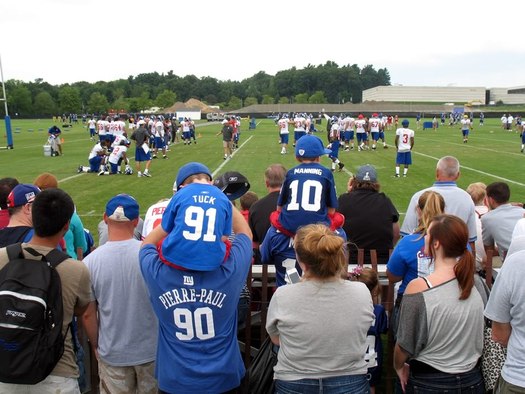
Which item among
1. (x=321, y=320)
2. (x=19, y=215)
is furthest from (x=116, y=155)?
(x=321, y=320)

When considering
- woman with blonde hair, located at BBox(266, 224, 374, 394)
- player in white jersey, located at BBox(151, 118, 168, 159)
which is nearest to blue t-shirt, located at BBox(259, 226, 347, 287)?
woman with blonde hair, located at BBox(266, 224, 374, 394)

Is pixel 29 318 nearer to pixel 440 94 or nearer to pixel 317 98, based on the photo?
pixel 317 98

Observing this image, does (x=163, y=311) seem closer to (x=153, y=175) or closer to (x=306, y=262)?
(x=306, y=262)

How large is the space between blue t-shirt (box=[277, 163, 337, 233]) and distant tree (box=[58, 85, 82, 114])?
131416mm

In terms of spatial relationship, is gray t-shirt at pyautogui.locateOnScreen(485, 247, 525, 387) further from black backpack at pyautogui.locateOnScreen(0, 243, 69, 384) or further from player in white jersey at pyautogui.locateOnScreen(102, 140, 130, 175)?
player in white jersey at pyautogui.locateOnScreen(102, 140, 130, 175)

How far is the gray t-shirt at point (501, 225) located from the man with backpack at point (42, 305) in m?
4.27

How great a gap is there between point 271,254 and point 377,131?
23979 millimetres

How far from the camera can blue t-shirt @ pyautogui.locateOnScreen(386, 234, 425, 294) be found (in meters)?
3.80

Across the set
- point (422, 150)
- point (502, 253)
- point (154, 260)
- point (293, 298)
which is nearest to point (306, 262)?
point (293, 298)

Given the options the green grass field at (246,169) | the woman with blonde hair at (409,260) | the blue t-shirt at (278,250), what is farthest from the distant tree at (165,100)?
the woman with blonde hair at (409,260)

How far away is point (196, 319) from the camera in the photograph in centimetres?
284

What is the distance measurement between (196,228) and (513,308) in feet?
6.13

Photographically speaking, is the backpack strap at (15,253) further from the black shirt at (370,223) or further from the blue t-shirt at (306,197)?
the black shirt at (370,223)

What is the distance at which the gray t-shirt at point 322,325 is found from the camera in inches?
110
